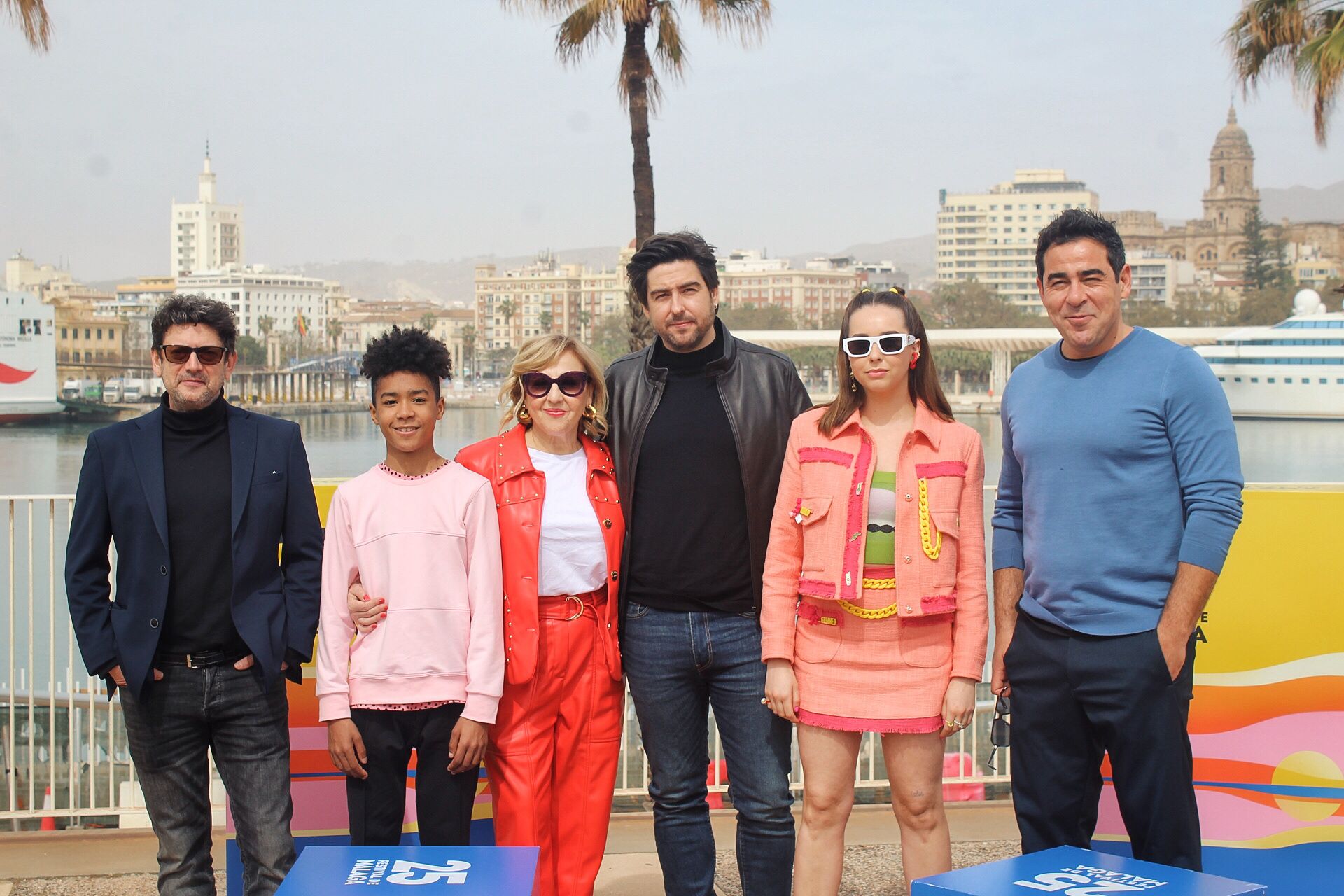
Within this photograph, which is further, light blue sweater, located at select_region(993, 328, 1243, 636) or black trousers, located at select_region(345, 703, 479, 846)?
black trousers, located at select_region(345, 703, 479, 846)

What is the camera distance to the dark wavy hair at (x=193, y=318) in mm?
2637

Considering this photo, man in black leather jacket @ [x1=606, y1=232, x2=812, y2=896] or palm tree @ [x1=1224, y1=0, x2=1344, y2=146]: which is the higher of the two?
palm tree @ [x1=1224, y1=0, x2=1344, y2=146]

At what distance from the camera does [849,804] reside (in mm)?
2617

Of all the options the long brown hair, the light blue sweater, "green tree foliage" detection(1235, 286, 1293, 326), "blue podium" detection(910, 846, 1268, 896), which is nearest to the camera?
"blue podium" detection(910, 846, 1268, 896)

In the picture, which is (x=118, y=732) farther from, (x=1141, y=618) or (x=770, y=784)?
(x=1141, y=618)

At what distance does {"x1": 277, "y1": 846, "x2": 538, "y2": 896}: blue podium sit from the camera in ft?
6.61

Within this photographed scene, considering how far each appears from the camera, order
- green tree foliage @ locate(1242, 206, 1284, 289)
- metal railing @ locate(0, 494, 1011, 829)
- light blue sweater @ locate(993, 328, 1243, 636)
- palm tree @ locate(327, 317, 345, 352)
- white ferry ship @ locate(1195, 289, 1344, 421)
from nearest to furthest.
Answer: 1. light blue sweater @ locate(993, 328, 1243, 636)
2. metal railing @ locate(0, 494, 1011, 829)
3. white ferry ship @ locate(1195, 289, 1344, 421)
4. green tree foliage @ locate(1242, 206, 1284, 289)
5. palm tree @ locate(327, 317, 345, 352)

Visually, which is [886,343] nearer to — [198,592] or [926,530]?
[926,530]

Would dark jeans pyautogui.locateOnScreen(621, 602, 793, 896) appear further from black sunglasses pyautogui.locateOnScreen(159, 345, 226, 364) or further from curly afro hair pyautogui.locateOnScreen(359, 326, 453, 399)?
black sunglasses pyautogui.locateOnScreen(159, 345, 226, 364)

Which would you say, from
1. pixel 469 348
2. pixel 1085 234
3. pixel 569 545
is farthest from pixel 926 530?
pixel 469 348

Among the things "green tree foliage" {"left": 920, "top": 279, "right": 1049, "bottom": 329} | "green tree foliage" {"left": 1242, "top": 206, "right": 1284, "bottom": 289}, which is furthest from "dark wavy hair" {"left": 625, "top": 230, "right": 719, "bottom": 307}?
"green tree foliage" {"left": 1242, "top": 206, "right": 1284, "bottom": 289}

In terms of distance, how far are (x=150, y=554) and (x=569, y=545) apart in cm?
95

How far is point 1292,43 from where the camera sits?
15125 millimetres

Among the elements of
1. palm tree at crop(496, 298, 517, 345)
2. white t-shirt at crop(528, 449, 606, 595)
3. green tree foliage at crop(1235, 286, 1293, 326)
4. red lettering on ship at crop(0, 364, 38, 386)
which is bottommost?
white t-shirt at crop(528, 449, 606, 595)
